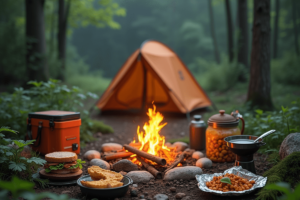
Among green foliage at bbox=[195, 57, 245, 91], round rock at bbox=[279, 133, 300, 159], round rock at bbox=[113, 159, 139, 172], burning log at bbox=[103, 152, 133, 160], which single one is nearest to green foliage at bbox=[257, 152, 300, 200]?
round rock at bbox=[279, 133, 300, 159]

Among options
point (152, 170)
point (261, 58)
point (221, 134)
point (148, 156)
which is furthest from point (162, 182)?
point (261, 58)

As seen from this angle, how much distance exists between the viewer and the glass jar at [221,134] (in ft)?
11.8

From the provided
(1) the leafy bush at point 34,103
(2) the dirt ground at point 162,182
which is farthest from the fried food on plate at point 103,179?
(1) the leafy bush at point 34,103

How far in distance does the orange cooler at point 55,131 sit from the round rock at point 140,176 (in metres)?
1.13

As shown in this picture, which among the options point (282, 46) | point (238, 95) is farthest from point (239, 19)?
point (282, 46)

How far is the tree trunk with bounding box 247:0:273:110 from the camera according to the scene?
584 centimetres

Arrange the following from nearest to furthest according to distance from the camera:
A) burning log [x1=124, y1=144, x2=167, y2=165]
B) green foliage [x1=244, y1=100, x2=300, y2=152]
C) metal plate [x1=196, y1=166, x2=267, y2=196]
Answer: metal plate [x1=196, y1=166, x2=267, y2=196]
burning log [x1=124, y1=144, x2=167, y2=165]
green foliage [x1=244, y1=100, x2=300, y2=152]

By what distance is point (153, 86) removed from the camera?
27.6ft

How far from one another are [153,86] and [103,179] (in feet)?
19.0

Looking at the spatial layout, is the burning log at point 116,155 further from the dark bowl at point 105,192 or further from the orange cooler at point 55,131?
the dark bowl at point 105,192

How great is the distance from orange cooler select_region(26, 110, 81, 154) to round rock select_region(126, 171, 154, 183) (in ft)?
3.71

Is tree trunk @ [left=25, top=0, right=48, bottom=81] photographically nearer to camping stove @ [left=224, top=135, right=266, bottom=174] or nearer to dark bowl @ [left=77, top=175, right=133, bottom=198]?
dark bowl @ [left=77, top=175, right=133, bottom=198]

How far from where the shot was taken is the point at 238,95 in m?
10.2

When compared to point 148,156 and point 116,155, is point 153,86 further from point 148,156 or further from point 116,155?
point 148,156
